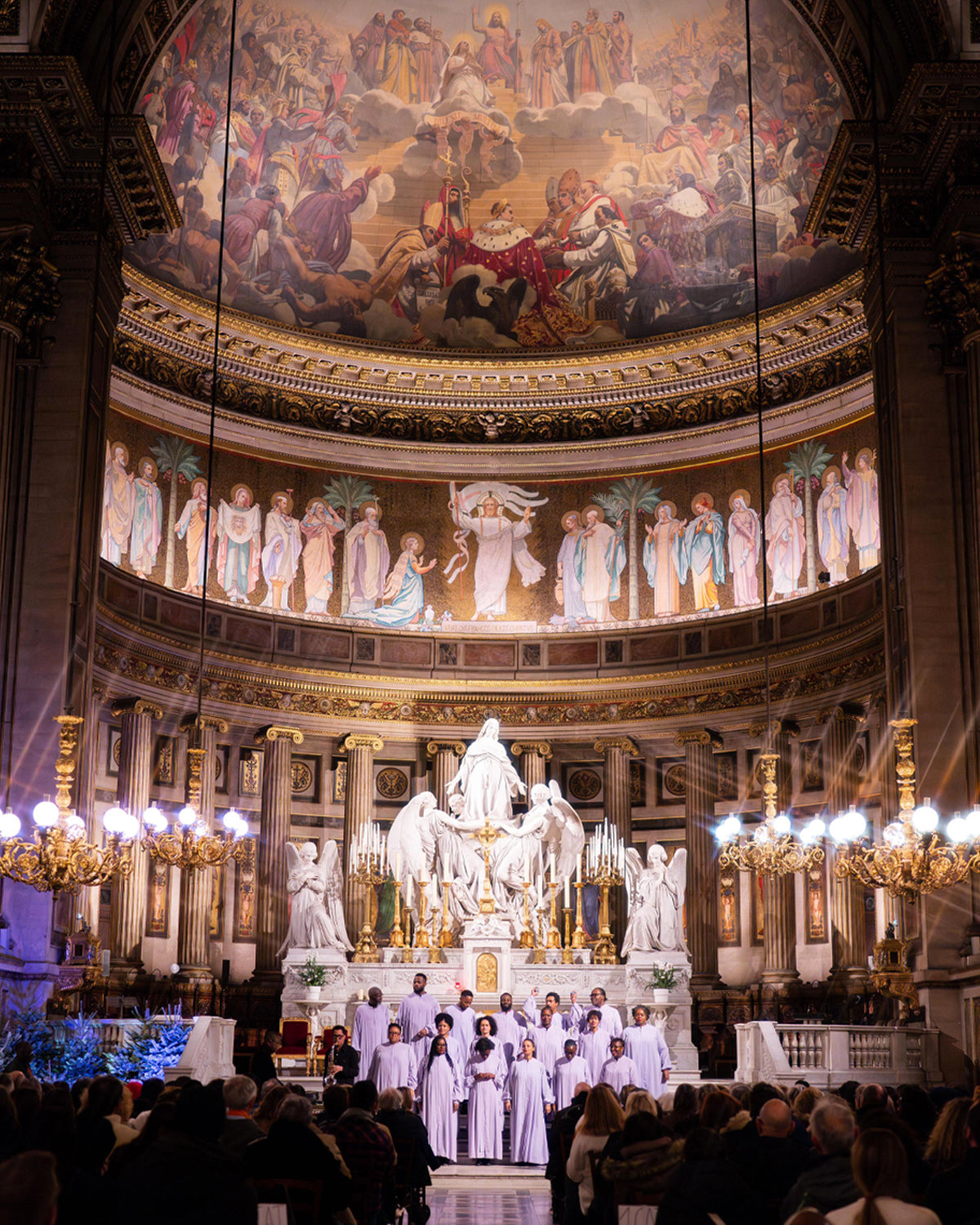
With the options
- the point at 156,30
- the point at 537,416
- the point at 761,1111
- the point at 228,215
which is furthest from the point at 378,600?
the point at 761,1111

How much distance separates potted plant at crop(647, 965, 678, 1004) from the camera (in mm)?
27219

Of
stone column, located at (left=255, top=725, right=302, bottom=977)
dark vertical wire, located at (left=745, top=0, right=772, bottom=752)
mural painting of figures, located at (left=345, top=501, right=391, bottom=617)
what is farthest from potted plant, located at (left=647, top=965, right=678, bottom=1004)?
mural painting of figures, located at (left=345, top=501, right=391, bottom=617)

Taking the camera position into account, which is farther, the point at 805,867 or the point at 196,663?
the point at 196,663

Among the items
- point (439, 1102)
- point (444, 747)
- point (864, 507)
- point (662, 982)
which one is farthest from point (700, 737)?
point (439, 1102)

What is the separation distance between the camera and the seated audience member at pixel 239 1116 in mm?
9883

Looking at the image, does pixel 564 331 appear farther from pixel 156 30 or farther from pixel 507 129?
pixel 156 30

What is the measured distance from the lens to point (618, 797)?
35219mm

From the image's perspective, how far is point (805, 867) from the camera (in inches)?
854

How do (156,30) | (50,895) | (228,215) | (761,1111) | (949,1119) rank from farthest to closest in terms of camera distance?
(228,215) → (156,30) → (50,895) → (761,1111) → (949,1119)

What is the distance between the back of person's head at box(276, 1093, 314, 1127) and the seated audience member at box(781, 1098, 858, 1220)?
284 centimetres

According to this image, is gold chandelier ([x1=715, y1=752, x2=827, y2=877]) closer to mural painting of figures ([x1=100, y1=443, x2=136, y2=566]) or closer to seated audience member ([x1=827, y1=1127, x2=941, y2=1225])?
seated audience member ([x1=827, y1=1127, x2=941, y2=1225])

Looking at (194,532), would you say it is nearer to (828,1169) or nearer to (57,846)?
(57,846)

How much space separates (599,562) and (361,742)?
7011 millimetres

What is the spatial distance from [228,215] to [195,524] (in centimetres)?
700
